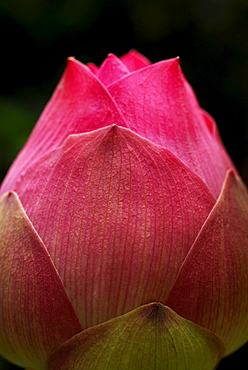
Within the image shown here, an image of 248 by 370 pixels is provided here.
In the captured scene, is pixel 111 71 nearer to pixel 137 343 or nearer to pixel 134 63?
pixel 134 63

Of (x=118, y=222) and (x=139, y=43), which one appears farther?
(x=139, y=43)

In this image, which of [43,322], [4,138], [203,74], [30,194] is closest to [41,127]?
[30,194]

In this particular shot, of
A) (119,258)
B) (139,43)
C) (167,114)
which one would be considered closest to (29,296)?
(119,258)

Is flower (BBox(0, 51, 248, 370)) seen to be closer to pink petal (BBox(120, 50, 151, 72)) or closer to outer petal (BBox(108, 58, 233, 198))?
outer petal (BBox(108, 58, 233, 198))

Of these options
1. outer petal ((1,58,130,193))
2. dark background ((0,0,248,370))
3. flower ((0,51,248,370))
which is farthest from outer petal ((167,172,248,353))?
dark background ((0,0,248,370))

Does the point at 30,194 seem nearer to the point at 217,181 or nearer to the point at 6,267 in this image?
the point at 6,267

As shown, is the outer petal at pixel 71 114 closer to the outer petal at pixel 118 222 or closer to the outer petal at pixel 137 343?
the outer petal at pixel 118 222

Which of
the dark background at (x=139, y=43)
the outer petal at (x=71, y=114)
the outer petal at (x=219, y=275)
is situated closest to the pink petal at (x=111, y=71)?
the outer petal at (x=71, y=114)
